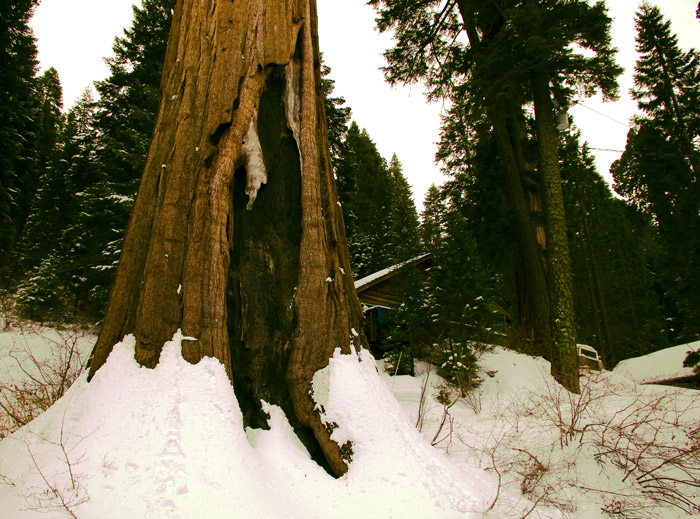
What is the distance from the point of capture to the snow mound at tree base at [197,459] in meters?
1.60

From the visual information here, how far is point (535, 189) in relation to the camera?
36.4 ft

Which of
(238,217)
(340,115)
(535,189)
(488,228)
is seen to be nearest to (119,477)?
(238,217)

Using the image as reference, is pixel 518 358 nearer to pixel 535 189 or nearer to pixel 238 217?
pixel 535 189

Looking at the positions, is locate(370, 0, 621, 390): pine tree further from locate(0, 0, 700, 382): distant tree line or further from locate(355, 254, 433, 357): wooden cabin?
locate(355, 254, 433, 357): wooden cabin

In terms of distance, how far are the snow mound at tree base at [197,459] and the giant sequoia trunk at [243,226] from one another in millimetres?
135

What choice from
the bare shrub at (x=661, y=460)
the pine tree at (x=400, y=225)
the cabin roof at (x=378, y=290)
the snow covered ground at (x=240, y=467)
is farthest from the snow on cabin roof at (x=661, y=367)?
the snow covered ground at (x=240, y=467)

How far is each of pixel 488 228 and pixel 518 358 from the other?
5.73 metres

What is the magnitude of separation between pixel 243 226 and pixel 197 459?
152cm

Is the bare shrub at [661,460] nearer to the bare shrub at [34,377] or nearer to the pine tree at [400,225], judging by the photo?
the bare shrub at [34,377]

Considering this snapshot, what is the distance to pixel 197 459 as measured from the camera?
5.72 feet

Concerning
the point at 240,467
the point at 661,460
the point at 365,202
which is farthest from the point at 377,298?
the point at 365,202

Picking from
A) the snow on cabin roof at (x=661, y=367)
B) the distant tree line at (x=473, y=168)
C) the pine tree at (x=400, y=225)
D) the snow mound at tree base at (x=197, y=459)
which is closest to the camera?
the snow mound at tree base at (x=197, y=459)

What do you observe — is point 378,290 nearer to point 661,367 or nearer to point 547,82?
point 547,82

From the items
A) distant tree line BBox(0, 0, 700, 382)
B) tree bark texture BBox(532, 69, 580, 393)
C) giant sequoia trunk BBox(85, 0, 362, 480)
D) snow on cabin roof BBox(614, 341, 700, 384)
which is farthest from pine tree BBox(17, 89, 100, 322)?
snow on cabin roof BBox(614, 341, 700, 384)
